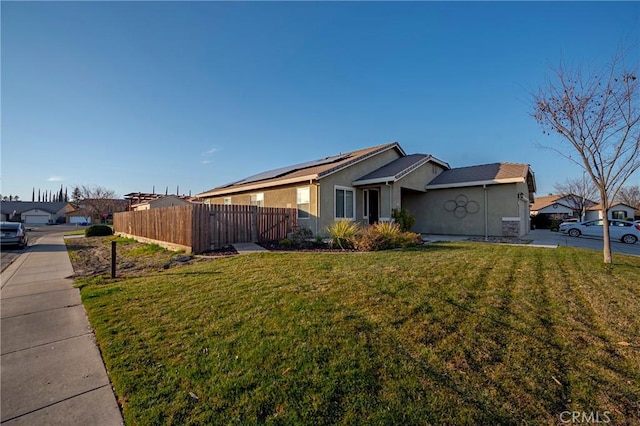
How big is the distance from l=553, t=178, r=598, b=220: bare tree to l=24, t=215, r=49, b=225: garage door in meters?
101

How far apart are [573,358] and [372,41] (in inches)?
509

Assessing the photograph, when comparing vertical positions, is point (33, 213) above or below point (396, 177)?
below

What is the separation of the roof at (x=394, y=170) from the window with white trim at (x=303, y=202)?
8.76ft

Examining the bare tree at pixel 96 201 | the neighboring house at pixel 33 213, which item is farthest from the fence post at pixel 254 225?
the neighboring house at pixel 33 213

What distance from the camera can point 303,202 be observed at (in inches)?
538

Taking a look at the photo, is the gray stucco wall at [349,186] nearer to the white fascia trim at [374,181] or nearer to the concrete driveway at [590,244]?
the white fascia trim at [374,181]

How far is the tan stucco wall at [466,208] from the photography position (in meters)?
14.6

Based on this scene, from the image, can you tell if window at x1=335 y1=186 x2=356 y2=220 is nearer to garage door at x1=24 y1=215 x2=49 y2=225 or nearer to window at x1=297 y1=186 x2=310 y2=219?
window at x1=297 y1=186 x2=310 y2=219

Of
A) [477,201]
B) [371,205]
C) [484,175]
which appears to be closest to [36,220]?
[371,205]

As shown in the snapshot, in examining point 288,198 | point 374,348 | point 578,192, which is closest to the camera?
point 374,348

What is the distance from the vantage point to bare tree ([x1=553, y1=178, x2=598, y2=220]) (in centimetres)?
3419

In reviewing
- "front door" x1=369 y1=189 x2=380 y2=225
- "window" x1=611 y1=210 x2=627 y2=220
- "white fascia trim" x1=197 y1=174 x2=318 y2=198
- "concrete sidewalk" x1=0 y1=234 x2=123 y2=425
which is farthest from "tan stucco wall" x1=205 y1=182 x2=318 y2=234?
"window" x1=611 y1=210 x2=627 y2=220

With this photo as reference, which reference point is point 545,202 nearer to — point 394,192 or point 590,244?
point 590,244

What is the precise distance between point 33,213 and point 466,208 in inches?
3528
